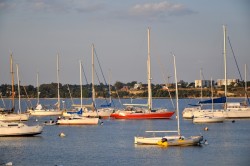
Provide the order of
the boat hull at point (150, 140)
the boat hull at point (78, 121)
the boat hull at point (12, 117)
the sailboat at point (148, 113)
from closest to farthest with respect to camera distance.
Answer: the boat hull at point (150, 140)
the boat hull at point (78, 121)
the boat hull at point (12, 117)
the sailboat at point (148, 113)

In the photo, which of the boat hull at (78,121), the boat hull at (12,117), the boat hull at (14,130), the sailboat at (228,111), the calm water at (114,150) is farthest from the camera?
the sailboat at (228,111)

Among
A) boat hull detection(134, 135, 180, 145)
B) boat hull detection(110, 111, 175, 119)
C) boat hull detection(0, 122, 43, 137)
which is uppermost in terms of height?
boat hull detection(110, 111, 175, 119)

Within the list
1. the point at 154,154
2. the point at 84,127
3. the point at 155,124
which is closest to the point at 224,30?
the point at 155,124

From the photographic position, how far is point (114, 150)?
4806cm

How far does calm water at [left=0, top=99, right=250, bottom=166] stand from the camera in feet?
137

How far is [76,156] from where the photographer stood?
44719mm

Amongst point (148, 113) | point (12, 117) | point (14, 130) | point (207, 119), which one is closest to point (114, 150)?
point (14, 130)

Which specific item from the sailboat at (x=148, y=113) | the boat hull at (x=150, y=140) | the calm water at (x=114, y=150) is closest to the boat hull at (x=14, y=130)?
the calm water at (x=114, y=150)

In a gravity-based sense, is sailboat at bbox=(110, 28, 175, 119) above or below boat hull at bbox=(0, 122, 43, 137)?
above

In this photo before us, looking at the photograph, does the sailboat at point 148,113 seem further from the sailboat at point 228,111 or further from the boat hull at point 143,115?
the sailboat at point 228,111

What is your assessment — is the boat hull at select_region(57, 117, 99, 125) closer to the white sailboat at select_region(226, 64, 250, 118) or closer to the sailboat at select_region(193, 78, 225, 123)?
the sailboat at select_region(193, 78, 225, 123)

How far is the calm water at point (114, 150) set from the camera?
41656mm

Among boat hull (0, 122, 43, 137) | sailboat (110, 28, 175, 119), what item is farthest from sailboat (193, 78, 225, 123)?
boat hull (0, 122, 43, 137)

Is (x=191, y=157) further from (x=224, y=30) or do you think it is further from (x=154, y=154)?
(x=224, y=30)
